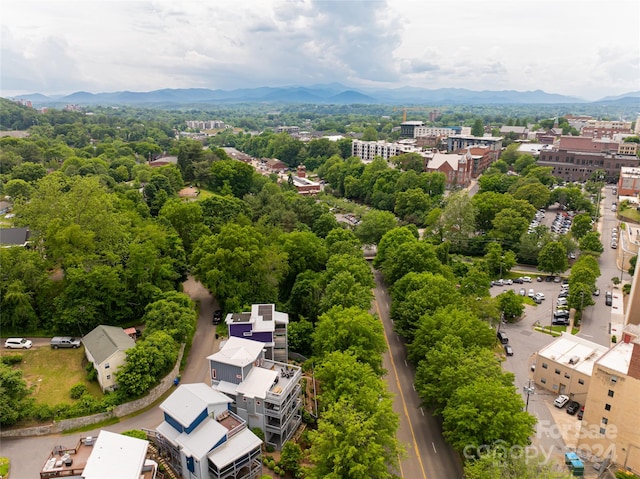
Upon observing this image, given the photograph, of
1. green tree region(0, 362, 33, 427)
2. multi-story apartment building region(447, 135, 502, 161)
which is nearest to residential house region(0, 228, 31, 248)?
green tree region(0, 362, 33, 427)

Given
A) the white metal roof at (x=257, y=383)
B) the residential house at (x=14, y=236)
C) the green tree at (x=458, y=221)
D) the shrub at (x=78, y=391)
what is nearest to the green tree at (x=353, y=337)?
the white metal roof at (x=257, y=383)

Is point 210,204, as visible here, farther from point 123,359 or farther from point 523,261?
point 523,261

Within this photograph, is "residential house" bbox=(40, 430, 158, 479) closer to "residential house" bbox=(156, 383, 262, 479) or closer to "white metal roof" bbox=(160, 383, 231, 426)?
"residential house" bbox=(156, 383, 262, 479)

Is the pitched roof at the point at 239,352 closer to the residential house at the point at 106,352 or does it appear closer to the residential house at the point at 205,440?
the residential house at the point at 205,440

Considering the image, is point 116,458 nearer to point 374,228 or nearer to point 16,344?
point 16,344

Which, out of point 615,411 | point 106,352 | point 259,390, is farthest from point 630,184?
point 106,352

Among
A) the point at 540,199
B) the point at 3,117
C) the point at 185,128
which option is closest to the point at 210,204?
the point at 540,199
